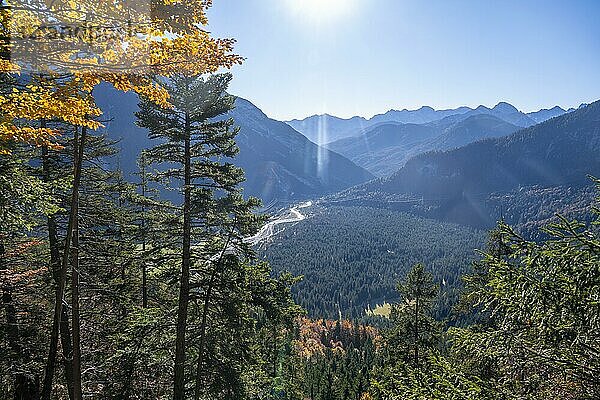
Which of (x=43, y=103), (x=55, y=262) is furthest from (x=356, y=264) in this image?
(x=43, y=103)

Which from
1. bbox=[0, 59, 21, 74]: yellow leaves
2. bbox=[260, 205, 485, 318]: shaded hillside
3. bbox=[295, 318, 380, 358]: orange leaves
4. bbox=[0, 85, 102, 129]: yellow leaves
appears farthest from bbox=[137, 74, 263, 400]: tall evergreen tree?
bbox=[260, 205, 485, 318]: shaded hillside

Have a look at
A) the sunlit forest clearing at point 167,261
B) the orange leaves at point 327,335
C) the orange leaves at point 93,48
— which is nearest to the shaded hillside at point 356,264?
the orange leaves at point 327,335

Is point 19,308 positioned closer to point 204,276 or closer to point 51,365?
point 51,365

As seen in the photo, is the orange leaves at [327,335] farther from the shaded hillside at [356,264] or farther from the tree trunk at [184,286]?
the tree trunk at [184,286]

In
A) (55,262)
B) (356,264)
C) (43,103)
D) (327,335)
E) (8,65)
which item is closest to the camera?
(8,65)

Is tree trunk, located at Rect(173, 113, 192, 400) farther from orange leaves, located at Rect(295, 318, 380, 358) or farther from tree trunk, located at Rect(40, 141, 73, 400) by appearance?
orange leaves, located at Rect(295, 318, 380, 358)

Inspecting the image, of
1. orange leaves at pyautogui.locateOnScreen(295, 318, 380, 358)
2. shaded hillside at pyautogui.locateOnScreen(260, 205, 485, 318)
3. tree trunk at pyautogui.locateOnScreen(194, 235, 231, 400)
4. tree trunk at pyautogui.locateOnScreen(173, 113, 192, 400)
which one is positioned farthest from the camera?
shaded hillside at pyautogui.locateOnScreen(260, 205, 485, 318)

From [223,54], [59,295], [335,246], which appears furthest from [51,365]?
[335,246]

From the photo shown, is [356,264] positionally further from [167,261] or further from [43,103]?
[43,103]
